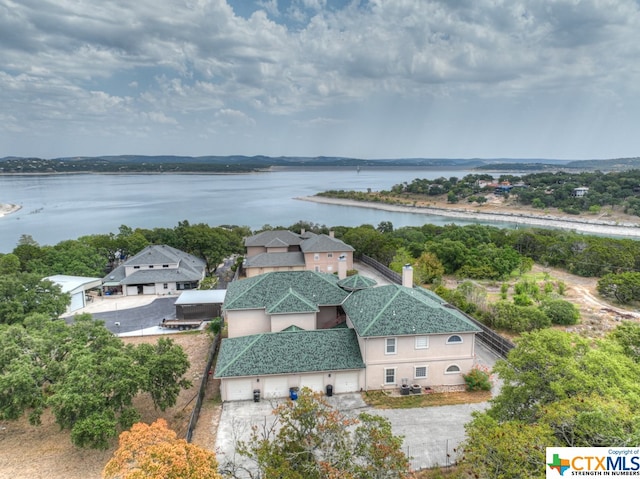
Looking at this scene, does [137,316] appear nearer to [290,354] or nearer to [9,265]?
[9,265]

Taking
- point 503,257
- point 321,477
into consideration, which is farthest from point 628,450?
point 503,257

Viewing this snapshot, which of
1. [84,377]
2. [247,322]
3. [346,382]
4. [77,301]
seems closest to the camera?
[84,377]

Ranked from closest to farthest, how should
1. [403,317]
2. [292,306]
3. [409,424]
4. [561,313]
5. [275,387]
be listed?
[409,424] → [275,387] → [403,317] → [292,306] → [561,313]

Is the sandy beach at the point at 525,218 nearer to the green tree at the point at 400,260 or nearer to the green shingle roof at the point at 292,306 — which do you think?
the green tree at the point at 400,260

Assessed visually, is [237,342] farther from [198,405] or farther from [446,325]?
[446,325]

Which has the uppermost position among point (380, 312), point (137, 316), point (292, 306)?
point (380, 312)

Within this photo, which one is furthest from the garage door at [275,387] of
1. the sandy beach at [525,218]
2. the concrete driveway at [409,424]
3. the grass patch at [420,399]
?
the sandy beach at [525,218]

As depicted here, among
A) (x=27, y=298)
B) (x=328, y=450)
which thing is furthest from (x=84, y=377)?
(x=27, y=298)
